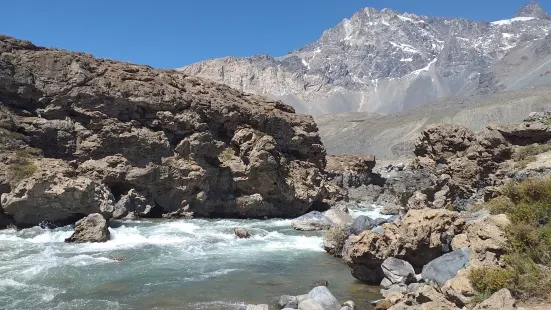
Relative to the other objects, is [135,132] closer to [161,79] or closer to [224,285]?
[161,79]

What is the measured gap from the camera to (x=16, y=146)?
29484 millimetres

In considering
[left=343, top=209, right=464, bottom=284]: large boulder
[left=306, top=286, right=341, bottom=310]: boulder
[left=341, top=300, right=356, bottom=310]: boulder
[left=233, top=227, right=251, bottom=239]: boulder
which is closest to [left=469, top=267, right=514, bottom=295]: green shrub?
[left=341, top=300, right=356, bottom=310]: boulder

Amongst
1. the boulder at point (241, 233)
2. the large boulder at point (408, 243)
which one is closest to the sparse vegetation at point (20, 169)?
the boulder at point (241, 233)

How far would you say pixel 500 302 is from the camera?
8391 mm

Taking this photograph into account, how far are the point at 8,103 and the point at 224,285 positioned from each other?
24.3 m

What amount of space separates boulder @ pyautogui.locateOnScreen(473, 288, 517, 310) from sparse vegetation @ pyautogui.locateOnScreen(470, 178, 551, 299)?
1268 mm

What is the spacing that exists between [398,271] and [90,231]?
15.9 metres

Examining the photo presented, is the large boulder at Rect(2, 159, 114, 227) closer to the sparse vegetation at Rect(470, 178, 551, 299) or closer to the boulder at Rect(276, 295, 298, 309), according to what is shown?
the boulder at Rect(276, 295, 298, 309)

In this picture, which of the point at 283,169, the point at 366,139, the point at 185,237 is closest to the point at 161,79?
the point at 283,169

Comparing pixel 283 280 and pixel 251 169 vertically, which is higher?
pixel 251 169

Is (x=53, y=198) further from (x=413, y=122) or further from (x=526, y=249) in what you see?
(x=413, y=122)

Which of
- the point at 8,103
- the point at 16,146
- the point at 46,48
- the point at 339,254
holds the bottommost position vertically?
the point at 339,254

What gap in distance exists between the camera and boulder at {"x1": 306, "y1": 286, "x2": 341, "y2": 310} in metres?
12.8

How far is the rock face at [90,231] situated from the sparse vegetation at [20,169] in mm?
5200
